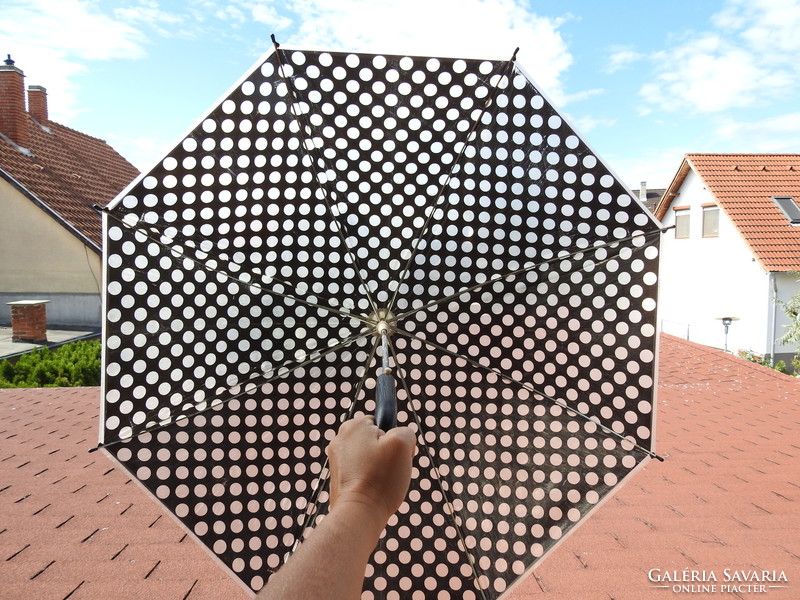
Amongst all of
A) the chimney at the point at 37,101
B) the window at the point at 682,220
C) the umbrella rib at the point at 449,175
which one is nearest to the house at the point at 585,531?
the umbrella rib at the point at 449,175

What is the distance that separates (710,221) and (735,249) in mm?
1508

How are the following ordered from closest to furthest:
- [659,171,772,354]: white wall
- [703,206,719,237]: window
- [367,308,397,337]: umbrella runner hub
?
[367,308,397,337]: umbrella runner hub → [659,171,772,354]: white wall → [703,206,719,237]: window

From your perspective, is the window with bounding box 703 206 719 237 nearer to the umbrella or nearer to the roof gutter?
the roof gutter

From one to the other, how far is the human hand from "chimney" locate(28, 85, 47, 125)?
1995 centimetres

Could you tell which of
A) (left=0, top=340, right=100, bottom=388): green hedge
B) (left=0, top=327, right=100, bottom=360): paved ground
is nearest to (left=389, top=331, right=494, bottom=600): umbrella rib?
(left=0, top=340, right=100, bottom=388): green hedge

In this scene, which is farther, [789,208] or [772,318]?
[789,208]

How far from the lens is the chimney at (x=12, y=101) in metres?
14.3

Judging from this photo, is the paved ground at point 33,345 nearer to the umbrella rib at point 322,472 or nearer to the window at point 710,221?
the umbrella rib at point 322,472

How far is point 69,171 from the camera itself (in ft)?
52.3

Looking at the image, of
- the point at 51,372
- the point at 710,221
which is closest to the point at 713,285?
the point at 710,221

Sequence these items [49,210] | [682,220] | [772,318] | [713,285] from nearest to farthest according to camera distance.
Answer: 1. [49,210]
2. [772,318]
3. [713,285]
4. [682,220]

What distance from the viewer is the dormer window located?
15.9 metres

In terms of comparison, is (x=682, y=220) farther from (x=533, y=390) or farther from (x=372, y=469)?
(x=372, y=469)

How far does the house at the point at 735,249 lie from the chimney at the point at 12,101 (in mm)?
15822
